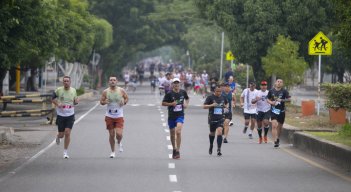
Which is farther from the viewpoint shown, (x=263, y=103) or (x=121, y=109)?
(x=263, y=103)

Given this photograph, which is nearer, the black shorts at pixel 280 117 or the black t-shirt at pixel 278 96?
the black t-shirt at pixel 278 96

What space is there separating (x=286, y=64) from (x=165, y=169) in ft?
72.5

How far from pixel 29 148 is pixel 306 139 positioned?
23.3 feet

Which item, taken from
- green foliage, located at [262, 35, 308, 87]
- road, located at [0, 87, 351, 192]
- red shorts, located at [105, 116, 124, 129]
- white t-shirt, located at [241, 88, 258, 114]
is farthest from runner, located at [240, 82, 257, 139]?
green foliage, located at [262, 35, 308, 87]

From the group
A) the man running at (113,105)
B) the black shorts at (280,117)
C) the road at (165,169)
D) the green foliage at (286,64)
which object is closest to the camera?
the road at (165,169)

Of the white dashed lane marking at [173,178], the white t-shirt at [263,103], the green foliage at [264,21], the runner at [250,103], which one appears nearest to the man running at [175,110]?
the white dashed lane marking at [173,178]

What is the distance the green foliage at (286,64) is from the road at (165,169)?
37.0 ft

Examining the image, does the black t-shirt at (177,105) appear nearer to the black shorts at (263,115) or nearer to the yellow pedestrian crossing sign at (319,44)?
the black shorts at (263,115)

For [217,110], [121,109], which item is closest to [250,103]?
[217,110]

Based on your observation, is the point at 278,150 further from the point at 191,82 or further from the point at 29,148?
the point at 191,82

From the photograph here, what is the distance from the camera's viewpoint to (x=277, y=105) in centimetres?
2647

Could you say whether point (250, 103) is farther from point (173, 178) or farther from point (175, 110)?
point (173, 178)

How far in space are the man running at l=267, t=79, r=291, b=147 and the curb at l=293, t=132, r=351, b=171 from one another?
605mm

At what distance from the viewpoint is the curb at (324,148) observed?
20766mm
